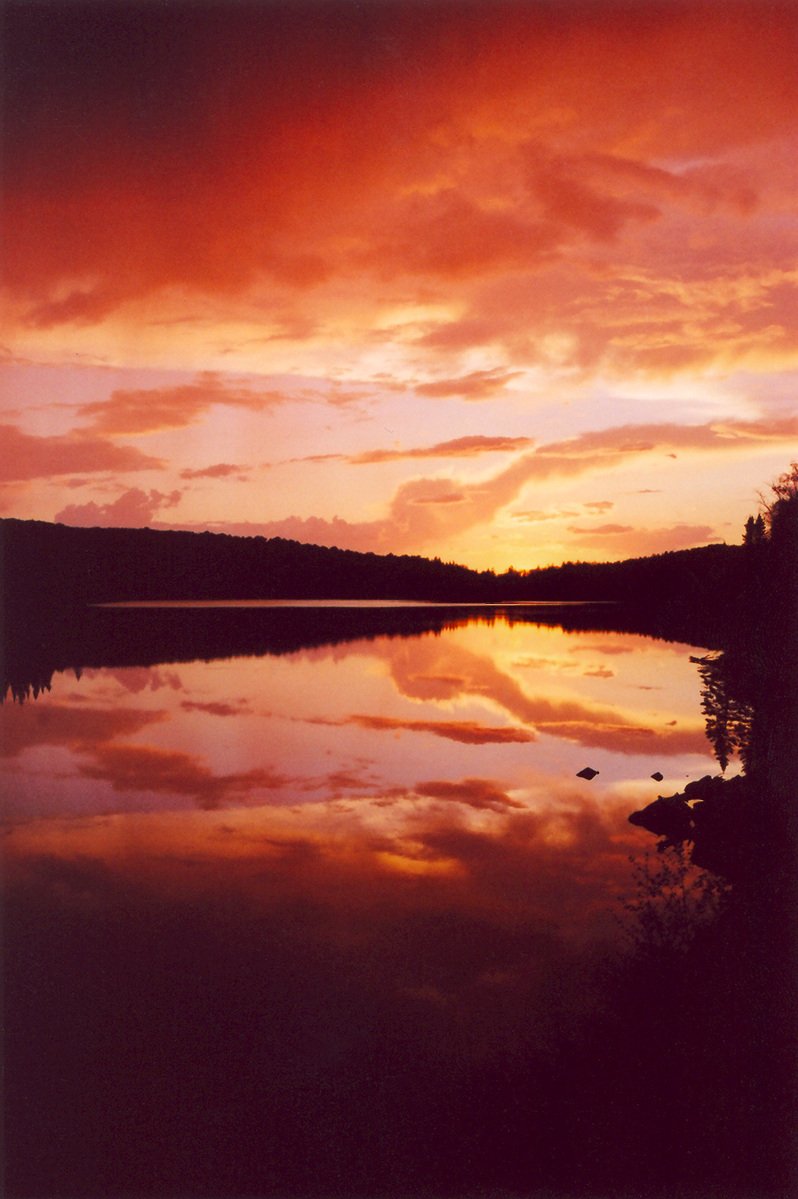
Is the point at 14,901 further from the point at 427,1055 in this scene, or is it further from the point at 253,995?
the point at 427,1055

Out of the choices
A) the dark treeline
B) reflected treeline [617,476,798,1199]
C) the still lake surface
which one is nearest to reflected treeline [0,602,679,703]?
the dark treeline

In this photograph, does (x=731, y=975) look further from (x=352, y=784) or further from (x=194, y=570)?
(x=194, y=570)

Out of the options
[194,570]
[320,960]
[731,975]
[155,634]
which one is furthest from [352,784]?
[194,570]

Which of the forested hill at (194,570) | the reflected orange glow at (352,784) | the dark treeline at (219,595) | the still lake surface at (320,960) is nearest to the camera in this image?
the still lake surface at (320,960)

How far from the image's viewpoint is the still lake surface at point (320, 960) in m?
9.23

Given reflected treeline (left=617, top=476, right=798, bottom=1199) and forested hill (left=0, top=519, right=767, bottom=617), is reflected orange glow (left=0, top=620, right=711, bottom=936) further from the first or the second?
forested hill (left=0, top=519, right=767, bottom=617)

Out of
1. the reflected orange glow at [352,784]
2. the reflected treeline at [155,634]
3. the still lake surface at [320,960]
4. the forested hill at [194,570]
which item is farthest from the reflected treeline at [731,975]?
the forested hill at [194,570]

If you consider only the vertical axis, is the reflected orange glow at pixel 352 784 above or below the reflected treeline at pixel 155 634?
below

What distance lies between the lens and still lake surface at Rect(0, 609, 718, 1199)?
9.23 metres

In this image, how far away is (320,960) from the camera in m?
13.1

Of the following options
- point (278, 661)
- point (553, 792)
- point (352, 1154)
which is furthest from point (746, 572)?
point (278, 661)

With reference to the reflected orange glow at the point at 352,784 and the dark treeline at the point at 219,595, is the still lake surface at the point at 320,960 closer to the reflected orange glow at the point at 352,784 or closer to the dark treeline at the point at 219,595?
the reflected orange glow at the point at 352,784

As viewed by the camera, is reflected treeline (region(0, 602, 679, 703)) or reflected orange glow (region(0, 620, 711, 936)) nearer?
reflected orange glow (region(0, 620, 711, 936))

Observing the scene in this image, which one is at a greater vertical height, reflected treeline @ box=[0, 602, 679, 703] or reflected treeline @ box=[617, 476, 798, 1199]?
reflected treeline @ box=[0, 602, 679, 703]
